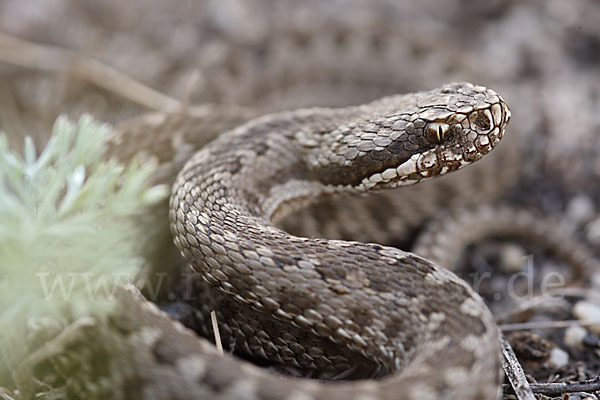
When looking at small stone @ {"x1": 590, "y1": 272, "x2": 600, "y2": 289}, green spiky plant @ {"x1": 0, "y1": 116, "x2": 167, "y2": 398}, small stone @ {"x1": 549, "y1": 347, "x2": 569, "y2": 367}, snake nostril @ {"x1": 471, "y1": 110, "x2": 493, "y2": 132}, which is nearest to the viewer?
green spiky plant @ {"x1": 0, "y1": 116, "x2": 167, "y2": 398}

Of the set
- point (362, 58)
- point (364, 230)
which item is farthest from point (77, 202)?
point (362, 58)

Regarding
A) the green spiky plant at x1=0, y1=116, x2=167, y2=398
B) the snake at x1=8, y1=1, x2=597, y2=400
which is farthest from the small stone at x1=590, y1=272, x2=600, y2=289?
the green spiky plant at x1=0, y1=116, x2=167, y2=398

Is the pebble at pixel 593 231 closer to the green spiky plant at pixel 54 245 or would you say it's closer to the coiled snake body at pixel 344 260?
the coiled snake body at pixel 344 260

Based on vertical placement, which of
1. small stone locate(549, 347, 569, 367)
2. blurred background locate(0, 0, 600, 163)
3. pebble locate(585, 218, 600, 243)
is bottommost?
small stone locate(549, 347, 569, 367)

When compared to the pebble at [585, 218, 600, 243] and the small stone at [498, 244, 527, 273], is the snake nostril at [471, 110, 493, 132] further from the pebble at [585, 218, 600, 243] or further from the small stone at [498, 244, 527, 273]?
the pebble at [585, 218, 600, 243]

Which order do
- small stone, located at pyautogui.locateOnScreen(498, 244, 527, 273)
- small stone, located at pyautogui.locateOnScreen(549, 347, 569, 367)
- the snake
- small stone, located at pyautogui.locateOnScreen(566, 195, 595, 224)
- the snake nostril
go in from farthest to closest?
small stone, located at pyautogui.locateOnScreen(566, 195, 595, 224)
small stone, located at pyautogui.locateOnScreen(498, 244, 527, 273)
small stone, located at pyautogui.locateOnScreen(549, 347, 569, 367)
the snake nostril
the snake

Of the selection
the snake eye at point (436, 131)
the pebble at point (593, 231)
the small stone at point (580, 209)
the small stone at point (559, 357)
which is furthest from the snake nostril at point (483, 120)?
the small stone at point (580, 209)
